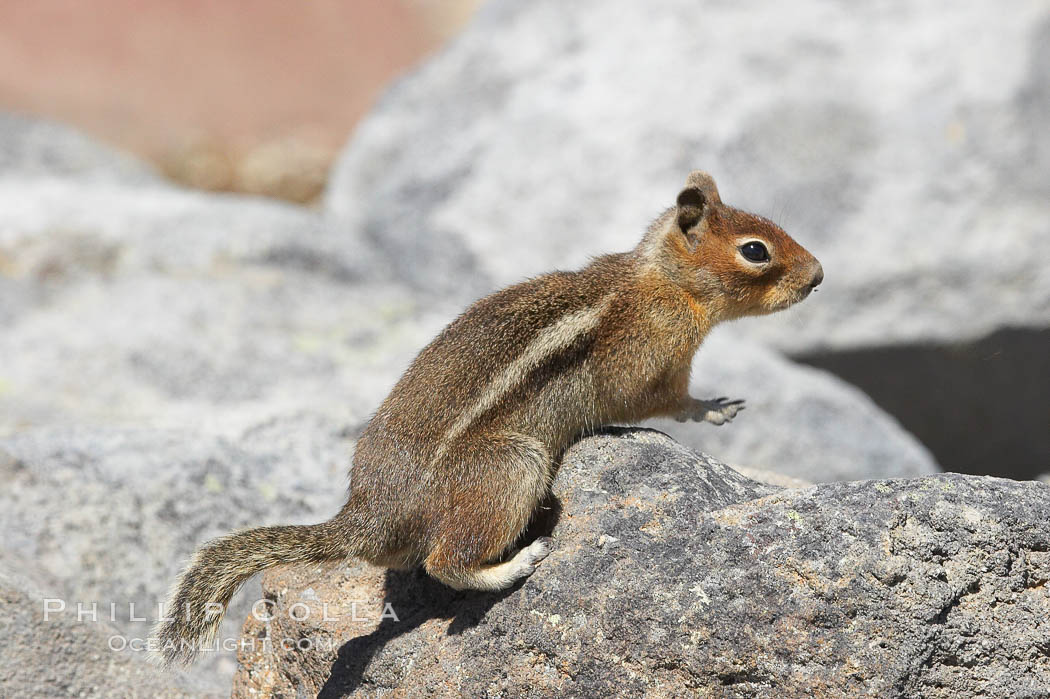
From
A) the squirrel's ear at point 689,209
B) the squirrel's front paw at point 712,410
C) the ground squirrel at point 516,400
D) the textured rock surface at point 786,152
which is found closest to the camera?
the ground squirrel at point 516,400

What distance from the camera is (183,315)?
799 cm

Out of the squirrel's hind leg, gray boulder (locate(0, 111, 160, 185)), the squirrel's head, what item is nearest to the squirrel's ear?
the squirrel's head

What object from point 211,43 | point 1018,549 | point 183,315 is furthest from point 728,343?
point 211,43

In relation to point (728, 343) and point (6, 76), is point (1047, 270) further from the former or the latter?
point (6, 76)

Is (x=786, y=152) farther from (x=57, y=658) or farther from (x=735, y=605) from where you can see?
(x=57, y=658)

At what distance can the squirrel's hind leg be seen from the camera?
4234mm

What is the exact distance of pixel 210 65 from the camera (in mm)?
21297

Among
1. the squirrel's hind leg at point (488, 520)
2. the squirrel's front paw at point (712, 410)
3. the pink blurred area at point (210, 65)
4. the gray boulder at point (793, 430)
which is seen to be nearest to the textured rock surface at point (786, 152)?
the gray boulder at point (793, 430)

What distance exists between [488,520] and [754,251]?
1.97m

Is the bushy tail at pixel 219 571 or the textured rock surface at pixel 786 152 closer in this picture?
the bushy tail at pixel 219 571

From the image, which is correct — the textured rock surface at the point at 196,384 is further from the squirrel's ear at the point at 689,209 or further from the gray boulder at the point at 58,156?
the squirrel's ear at the point at 689,209

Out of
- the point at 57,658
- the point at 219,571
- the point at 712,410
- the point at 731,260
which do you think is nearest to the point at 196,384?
the point at 57,658

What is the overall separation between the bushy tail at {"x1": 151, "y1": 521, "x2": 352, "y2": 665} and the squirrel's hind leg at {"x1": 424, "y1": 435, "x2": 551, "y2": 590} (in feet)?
1.61

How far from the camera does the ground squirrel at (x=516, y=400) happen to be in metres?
4.34
